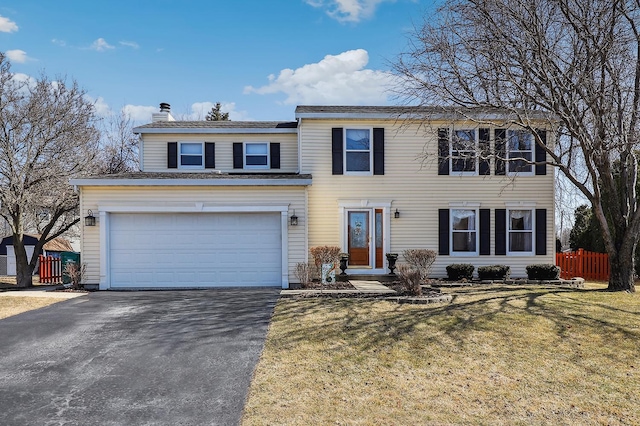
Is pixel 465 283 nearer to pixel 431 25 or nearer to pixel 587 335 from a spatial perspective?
pixel 587 335

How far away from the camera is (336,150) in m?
13.6

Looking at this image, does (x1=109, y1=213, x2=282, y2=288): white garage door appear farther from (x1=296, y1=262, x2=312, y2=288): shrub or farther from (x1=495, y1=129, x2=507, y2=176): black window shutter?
(x1=495, y1=129, x2=507, y2=176): black window shutter

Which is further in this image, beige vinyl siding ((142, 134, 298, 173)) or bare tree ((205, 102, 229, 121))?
bare tree ((205, 102, 229, 121))

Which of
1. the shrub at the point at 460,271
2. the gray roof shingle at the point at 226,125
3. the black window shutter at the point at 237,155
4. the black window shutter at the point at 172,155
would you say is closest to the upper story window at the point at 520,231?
the shrub at the point at 460,271

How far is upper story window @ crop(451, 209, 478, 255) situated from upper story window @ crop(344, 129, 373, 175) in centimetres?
333

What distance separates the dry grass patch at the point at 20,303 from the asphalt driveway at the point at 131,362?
391 mm

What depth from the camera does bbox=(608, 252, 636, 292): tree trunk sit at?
11.1 meters

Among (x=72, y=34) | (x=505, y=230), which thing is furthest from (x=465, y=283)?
(x=72, y=34)

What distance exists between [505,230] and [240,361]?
36.2ft

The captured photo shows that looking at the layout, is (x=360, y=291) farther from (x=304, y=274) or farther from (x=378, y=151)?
(x=378, y=151)

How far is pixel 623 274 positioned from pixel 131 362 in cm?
1198

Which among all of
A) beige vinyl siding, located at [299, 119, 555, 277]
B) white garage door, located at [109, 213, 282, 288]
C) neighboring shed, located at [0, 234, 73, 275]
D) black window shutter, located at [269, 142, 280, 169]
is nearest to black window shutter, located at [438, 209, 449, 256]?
beige vinyl siding, located at [299, 119, 555, 277]

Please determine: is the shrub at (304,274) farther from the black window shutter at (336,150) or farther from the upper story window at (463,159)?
the upper story window at (463,159)

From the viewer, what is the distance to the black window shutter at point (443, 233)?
13852 mm
